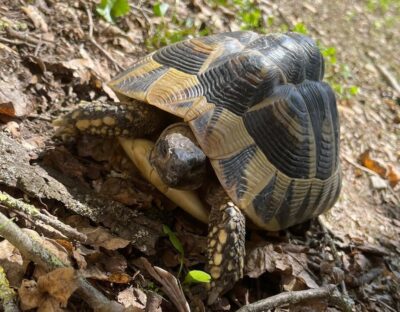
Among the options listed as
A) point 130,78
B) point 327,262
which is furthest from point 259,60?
point 327,262

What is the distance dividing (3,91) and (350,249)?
9.09 ft

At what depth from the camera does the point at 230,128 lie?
9.30 ft

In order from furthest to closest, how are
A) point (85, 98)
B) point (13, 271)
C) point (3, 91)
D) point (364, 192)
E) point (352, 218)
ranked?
point (364, 192)
point (352, 218)
point (85, 98)
point (3, 91)
point (13, 271)

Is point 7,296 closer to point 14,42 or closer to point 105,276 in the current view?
point 105,276

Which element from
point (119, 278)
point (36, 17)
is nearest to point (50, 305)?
point (119, 278)

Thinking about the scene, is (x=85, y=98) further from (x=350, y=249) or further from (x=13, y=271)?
(x=350, y=249)

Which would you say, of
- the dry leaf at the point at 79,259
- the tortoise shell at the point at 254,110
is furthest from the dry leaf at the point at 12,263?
the tortoise shell at the point at 254,110

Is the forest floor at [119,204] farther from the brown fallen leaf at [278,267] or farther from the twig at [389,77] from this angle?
the twig at [389,77]

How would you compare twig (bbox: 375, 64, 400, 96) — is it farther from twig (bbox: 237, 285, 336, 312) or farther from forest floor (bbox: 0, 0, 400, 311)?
twig (bbox: 237, 285, 336, 312)

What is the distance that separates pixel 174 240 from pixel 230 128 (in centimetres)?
75

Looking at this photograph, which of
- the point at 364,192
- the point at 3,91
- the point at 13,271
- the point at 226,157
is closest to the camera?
the point at 13,271

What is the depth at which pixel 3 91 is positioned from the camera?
3082 mm

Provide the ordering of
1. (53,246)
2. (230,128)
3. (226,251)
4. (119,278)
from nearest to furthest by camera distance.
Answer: (53,246), (119,278), (226,251), (230,128)

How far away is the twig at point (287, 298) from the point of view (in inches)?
98.0
